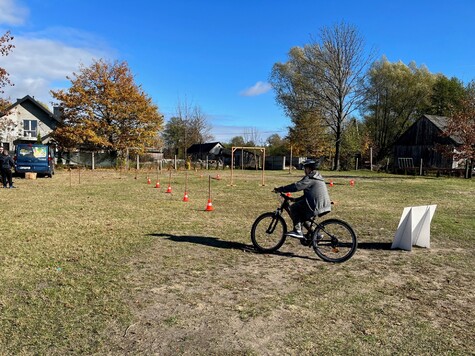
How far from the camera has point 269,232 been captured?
6.36 meters

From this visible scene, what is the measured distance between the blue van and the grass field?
14.7 m

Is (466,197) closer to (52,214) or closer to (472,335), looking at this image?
(472,335)

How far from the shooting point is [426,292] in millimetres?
4609

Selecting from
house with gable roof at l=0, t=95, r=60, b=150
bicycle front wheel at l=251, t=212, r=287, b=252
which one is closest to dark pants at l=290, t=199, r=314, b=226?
bicycle front wheel at l=251, t=212, r=287, b=252

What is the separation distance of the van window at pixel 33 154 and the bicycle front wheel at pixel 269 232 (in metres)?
19.3

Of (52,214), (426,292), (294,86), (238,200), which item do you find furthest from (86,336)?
(294,86)

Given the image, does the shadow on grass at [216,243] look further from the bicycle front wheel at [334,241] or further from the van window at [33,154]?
the van window at [33,154]

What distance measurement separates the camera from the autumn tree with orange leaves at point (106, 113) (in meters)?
34.0

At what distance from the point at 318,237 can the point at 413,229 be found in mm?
1991

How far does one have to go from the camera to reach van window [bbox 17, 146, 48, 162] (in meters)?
21.4

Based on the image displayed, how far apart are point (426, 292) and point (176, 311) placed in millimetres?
2975

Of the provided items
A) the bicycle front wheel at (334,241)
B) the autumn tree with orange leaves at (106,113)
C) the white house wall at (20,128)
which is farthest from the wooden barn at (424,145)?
the white house wall at (20,128)

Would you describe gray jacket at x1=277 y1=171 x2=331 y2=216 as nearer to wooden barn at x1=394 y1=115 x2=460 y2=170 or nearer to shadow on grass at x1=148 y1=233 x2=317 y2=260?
shadow on grass at x1=148 y1=233 x2=317 y2=260

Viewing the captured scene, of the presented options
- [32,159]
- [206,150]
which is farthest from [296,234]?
[206,150]
